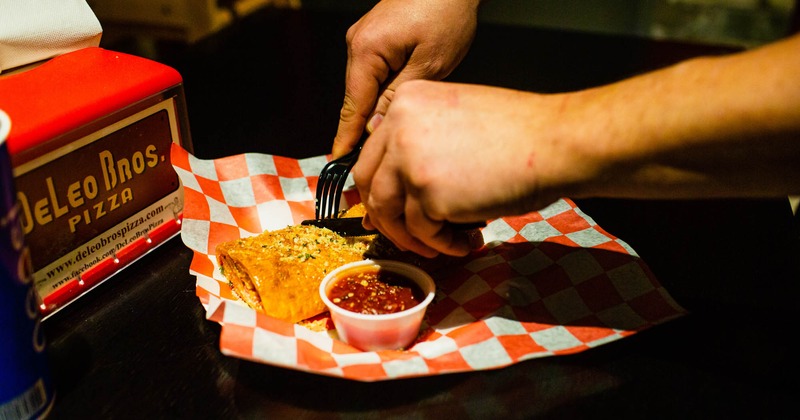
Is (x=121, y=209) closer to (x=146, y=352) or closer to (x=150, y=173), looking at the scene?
(x=150, y=173)

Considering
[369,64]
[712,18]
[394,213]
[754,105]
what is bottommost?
[712,18]

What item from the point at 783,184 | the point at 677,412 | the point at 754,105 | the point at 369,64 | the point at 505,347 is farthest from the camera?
the point at 369,64

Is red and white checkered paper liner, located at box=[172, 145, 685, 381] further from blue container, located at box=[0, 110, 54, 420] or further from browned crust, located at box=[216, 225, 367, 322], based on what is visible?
blue container, located at box=[0, 110, 54, 420]

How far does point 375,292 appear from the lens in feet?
4.68

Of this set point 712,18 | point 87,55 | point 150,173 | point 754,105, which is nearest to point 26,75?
point 87,55

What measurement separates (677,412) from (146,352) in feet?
3.24

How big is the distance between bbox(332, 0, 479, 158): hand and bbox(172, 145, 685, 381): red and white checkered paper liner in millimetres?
271

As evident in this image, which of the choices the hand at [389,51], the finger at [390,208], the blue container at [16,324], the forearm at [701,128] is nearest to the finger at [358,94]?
the hand at [389,51]

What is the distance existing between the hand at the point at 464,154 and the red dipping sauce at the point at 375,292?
9.0 inches

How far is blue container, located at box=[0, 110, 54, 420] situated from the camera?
938 millimetres

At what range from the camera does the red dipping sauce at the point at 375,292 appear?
4.52ft

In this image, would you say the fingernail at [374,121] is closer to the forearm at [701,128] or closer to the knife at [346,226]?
the knife at [346,226]

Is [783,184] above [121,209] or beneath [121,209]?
above

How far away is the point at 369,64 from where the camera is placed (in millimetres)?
1750
